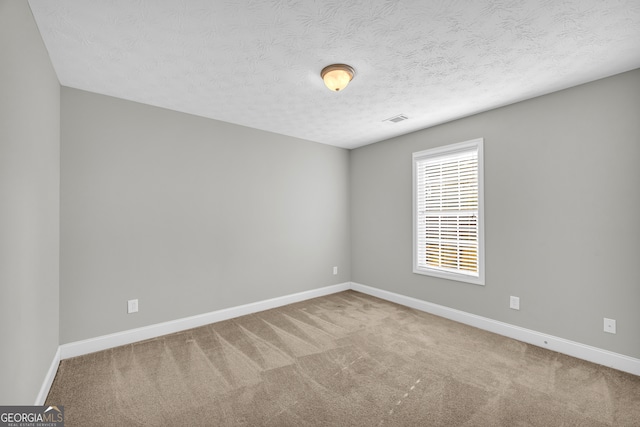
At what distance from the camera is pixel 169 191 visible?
322 cm

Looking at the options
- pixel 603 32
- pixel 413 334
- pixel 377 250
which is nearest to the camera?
pixel 603 32

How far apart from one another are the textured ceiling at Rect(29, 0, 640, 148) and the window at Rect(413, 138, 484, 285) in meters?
0.73

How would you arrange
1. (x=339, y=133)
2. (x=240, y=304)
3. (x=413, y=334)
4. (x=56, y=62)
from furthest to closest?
(x=339, y=133) → (x=240, y=304) → (x=413, y=334) → (x=56, y=62)

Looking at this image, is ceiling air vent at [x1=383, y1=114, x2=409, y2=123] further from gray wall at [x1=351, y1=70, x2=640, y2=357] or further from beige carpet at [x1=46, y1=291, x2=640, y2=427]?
beige carpet at [x1=46, y1=291, x2=640, y2=427]

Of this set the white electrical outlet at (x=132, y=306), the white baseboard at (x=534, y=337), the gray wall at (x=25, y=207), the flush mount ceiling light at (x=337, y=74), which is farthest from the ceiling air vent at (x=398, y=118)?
the white electrical outlet at (x=132, y=306)

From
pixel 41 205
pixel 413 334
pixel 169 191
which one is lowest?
pixel 413 334

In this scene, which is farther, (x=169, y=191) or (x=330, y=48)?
(x=169, y=191)

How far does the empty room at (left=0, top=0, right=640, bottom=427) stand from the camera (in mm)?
1780

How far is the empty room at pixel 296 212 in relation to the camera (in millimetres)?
1780

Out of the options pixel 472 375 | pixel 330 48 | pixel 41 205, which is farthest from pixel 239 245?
pixel 472 375

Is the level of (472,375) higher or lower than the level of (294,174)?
lower

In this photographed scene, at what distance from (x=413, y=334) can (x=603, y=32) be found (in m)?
3.00

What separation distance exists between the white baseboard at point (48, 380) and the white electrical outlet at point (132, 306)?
59cm

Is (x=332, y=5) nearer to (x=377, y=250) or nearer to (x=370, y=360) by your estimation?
(x=370, y=360)
